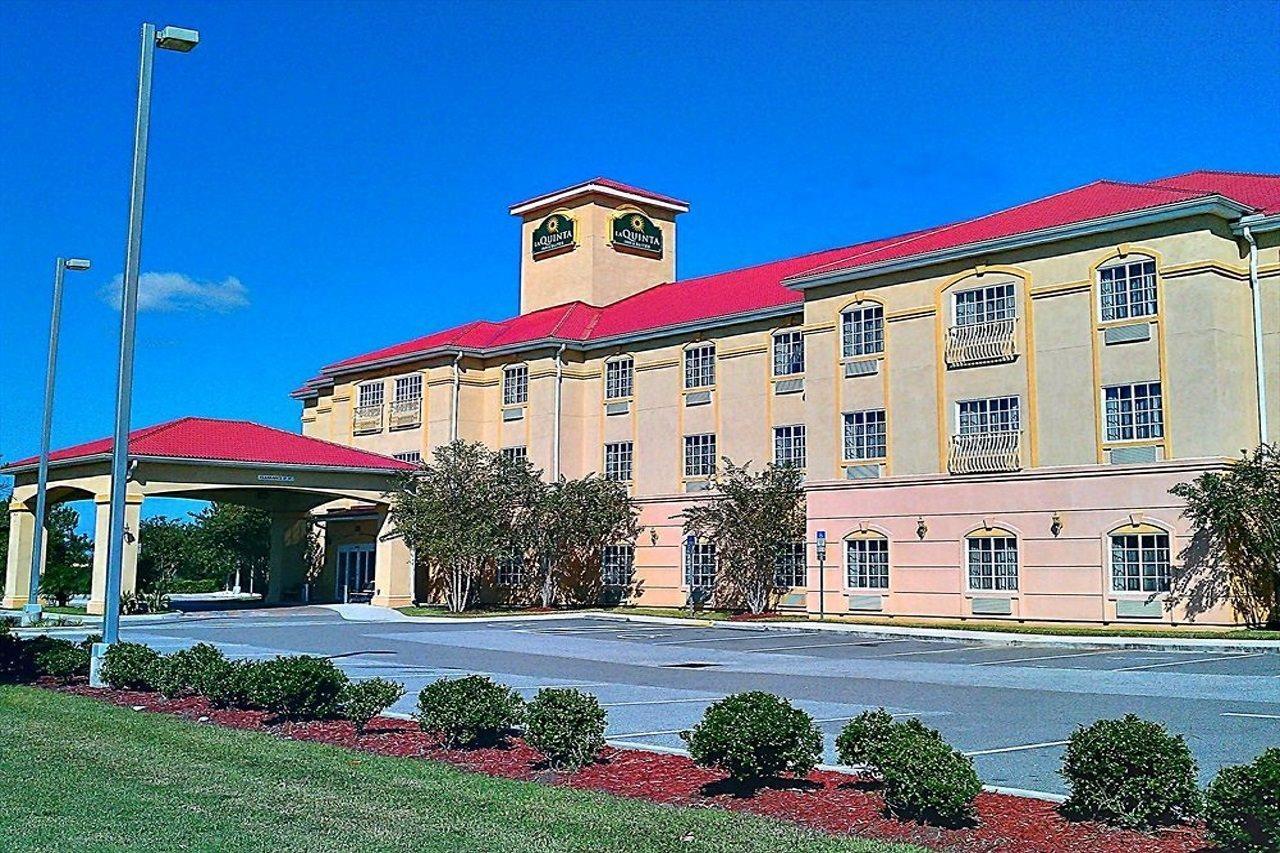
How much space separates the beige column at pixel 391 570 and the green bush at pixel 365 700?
31210 mm

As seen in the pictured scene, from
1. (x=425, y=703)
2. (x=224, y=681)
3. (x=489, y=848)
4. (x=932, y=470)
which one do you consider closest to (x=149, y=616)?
(x=932, y=470)

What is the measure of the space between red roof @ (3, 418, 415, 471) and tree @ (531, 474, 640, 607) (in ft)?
19.6

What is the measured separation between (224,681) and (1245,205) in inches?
995

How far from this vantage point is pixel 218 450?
39625 mm

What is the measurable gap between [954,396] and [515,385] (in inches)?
727

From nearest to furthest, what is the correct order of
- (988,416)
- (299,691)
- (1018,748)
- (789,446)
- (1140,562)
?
(1018,748) → (299,691) → (1140,562) → (988,416) → (789,446)

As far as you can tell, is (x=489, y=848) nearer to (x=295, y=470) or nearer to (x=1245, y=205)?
(x=1245, y=205)

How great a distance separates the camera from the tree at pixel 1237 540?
26.5m

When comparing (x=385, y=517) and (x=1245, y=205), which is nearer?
(x=1245, y=205)

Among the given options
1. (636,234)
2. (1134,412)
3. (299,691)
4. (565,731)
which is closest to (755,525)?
(1134,412)

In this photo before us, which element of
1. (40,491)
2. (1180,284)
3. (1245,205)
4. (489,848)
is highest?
(1245,205)

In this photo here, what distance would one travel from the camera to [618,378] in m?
44.0

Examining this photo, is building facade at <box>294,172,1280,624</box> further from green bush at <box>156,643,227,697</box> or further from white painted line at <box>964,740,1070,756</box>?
green bush at <box>156,643,227,697</box>

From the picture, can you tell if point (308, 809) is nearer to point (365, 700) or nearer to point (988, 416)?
point (365, 700)
